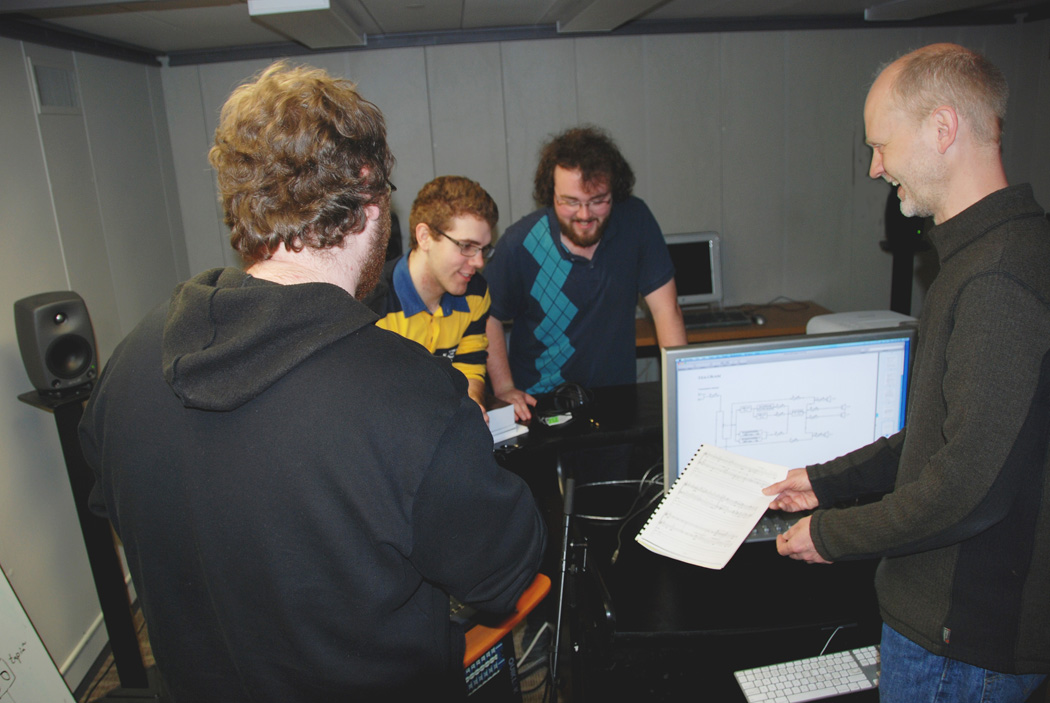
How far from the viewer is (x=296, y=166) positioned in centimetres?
90

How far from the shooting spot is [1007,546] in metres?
1.04

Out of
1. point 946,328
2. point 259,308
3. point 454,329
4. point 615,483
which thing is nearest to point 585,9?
point 454,329

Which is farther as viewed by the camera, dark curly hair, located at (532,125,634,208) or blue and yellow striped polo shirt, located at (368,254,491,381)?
dark curly hair, located at (532,125,634,208)

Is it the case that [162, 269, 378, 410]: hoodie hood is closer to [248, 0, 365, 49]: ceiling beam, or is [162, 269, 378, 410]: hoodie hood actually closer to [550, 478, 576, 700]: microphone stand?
[550, 478, 576, 700]: microphone stand

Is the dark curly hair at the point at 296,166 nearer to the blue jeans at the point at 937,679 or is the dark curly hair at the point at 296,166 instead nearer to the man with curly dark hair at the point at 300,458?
the man with curly dark hair at the point at 300,458

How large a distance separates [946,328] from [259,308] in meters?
1.03

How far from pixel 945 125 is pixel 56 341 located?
2.41m

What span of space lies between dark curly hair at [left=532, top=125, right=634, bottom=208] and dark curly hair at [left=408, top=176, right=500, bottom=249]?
1.48ft

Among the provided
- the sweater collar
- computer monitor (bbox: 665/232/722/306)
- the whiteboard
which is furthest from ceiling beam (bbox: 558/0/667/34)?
the whiteboard

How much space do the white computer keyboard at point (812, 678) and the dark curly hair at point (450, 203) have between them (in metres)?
1.36

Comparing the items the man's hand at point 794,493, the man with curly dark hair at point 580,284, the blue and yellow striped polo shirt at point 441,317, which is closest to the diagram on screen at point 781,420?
the man's hand at point 794,493

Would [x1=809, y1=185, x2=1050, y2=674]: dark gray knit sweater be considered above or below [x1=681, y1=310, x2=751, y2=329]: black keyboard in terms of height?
above

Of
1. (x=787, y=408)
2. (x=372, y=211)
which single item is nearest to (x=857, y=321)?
(x=787, y=408)

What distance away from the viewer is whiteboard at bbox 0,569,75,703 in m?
1.51
